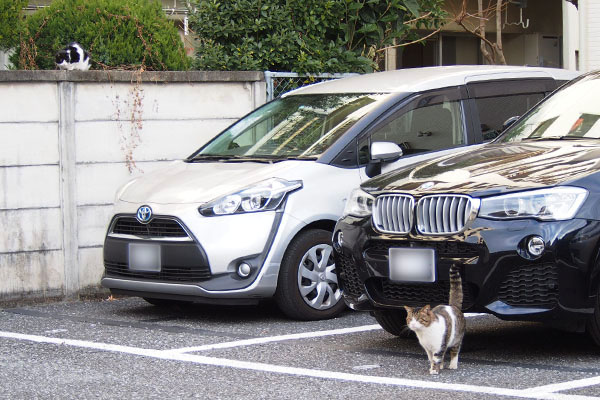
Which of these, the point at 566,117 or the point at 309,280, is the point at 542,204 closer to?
the point at 566,117

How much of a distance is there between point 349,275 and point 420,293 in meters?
0.59

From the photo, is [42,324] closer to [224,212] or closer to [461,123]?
[224,212]

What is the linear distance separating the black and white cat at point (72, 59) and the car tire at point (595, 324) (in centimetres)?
538

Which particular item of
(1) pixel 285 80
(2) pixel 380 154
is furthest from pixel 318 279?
(1) pixel 285 80

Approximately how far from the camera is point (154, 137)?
30.5ft

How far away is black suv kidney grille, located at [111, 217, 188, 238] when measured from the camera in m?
7.38

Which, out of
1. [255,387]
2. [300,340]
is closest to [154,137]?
[300,340]

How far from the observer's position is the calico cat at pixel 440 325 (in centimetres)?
559

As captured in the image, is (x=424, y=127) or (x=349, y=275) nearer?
(x=349, y=275)

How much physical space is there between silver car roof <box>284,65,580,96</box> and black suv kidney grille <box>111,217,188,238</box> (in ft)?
6.10

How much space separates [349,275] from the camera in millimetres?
6402

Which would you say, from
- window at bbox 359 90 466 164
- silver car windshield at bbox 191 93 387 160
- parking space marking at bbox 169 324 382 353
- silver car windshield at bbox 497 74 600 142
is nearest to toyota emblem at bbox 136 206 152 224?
silver car windshield at bbox 191 93 387 160

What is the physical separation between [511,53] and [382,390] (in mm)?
18167

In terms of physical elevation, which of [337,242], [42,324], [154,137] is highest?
[154,137]
